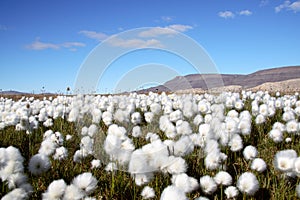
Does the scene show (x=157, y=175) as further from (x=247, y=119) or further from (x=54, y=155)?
(x=247, y=119)

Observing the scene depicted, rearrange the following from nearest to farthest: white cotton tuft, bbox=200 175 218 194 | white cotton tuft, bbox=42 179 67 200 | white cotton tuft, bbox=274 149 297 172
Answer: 1. white cotton tuft, bbox=42 179 67 200
2. white cotton tuft, bbox=200 175 218 194
3. white cotton tuft, bbox=274 149 297 172

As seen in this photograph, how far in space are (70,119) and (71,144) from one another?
5.14 feet

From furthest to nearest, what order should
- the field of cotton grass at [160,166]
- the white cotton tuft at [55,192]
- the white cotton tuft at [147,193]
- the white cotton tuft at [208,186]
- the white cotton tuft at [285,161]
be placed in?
the white cotton tuft at [285,161] < the white cotton tuft at [208,186] < the white cotton tuft at [147,193] < the field of cotton grass at [160,166] < the white cotton tuft at [55,192]

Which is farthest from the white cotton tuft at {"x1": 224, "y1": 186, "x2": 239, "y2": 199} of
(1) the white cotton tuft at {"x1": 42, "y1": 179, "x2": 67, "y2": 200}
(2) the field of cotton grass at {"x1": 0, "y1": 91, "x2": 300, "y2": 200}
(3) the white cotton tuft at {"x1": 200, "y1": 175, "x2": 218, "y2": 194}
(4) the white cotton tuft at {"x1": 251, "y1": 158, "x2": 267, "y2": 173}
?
(1) the white cotton tuft at {"x1": 42, "y1": 179, "x2": 67, "y2": 200}

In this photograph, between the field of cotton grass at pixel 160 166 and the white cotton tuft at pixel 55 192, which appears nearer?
the white cotton tuft at pixel 55 192

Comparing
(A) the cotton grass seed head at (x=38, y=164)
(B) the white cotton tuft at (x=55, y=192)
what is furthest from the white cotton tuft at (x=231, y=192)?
(A) the cotton grass seed head at (x=38, y=164)

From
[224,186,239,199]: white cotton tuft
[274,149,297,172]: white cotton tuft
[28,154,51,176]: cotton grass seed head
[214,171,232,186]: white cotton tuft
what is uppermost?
[28,154,51,176]: cotton grass seed head

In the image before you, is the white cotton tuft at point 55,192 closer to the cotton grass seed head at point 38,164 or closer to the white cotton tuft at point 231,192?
the cotton grass seed head at point 38,164

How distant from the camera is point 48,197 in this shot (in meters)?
2.67

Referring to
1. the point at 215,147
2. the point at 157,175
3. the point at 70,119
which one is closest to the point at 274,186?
the point at 215,147

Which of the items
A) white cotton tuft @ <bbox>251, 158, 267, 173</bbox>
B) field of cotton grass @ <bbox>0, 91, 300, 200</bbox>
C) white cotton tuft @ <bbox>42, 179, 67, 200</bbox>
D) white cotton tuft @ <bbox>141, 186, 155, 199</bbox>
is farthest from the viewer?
white cotton tuft @ <bbox>251, 158, 267, 173</bbox>

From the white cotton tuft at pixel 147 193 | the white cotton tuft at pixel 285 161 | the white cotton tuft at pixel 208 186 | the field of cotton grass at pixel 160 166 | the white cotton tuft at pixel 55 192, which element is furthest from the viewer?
the white cotton tuft at pixel 285 161

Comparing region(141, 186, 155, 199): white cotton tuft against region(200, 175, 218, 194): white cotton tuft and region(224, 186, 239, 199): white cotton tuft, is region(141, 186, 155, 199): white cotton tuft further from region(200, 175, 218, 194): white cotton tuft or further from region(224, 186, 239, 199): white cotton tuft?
region(224, 186, 239, 199): white cotton tuft

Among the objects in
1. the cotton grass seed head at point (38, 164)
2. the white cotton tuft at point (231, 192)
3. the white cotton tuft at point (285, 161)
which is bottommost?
the white cotton tuft at point (231, 192)
